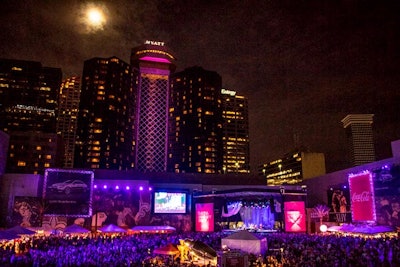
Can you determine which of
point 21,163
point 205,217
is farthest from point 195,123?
point 205,217

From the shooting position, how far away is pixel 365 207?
125 ft

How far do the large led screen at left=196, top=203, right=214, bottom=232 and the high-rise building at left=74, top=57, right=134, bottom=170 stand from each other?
107696 millimetres

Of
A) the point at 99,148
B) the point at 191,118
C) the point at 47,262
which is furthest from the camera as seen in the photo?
the point at 191,118

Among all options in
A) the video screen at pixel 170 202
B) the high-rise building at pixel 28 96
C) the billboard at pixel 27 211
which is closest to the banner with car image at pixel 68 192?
the billboard at pixel 27 211

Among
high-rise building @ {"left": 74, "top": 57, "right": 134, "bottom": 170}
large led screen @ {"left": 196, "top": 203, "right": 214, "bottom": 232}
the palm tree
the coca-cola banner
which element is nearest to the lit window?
high-rise building @ {"left": 74, "top": 57, "right": 134, "bottom": 170}

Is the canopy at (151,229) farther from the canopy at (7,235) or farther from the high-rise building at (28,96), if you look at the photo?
the high-rise building at (28,96)

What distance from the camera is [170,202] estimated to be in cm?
4916

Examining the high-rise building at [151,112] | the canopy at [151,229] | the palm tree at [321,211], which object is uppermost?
the high-rise building at [151,112]

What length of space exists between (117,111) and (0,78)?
5584 cm

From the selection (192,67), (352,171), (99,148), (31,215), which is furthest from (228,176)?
(192,67)

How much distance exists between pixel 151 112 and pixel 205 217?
58.3 meters

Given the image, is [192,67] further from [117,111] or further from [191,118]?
[117,111]

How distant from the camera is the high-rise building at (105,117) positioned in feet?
499

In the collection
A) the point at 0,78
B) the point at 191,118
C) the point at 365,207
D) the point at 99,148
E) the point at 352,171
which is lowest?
the point at 365,207
